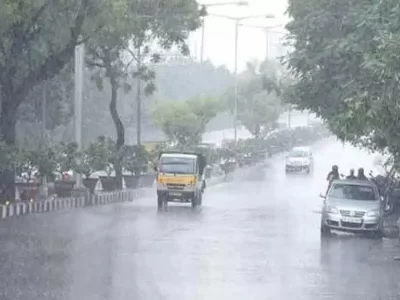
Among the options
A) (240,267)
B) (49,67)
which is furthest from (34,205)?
(240,267)

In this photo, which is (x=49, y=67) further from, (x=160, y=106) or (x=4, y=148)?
(x=160, y=106)

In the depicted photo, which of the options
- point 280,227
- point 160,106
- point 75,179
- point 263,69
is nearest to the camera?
point 280,227

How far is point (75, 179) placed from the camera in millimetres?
40500

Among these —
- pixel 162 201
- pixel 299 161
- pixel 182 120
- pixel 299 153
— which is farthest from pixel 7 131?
pixel 299 153

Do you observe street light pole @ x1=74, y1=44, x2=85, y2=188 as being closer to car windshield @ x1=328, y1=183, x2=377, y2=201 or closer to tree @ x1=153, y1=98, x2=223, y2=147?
car windshield @ x1=328, y1=183, x2=377, y2=201

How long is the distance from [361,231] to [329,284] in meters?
11.2

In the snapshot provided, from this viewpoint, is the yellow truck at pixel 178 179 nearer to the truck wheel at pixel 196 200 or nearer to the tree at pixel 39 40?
the truck wheel at pixel 196 200

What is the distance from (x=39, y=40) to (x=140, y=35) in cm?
877

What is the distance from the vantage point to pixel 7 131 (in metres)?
34.0

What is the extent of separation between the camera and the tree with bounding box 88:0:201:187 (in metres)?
34.6

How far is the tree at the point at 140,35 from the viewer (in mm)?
34594

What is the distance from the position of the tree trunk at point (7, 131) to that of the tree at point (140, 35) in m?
3.67

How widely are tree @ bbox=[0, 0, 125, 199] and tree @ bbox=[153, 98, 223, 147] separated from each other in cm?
3101

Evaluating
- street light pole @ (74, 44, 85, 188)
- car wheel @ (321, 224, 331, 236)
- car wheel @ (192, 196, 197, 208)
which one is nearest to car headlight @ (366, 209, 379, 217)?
car wheel @ (321, 224, 331, 236)
